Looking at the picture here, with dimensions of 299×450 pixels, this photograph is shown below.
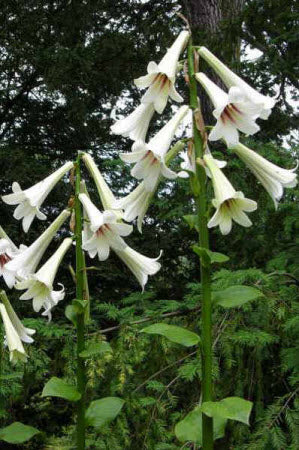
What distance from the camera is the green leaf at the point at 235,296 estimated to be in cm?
170

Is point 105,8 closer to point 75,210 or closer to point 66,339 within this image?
point 66,339

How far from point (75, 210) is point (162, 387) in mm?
1312

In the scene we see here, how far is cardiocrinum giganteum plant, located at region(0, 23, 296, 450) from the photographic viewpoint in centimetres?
170

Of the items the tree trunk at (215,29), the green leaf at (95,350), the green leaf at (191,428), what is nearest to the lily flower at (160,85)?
the green leaf at (95,350)

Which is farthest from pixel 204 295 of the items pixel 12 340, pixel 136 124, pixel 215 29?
pixel 215 29

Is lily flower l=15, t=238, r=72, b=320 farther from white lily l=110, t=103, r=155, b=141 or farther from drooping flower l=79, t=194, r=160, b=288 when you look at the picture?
white lily l=110, t=103, r=155, b=141

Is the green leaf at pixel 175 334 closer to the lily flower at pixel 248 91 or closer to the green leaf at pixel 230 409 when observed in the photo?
the green leaf at pixel 230 409

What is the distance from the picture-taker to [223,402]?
5.31 feet

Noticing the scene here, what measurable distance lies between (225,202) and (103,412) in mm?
859

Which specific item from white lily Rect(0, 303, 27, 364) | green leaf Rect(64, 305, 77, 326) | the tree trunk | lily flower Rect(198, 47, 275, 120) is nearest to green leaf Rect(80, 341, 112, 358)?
green leaf Rect(64, 305, 77, 326)

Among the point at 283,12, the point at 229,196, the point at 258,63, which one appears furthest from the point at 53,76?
the point at 229,196

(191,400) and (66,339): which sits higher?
(66,339)

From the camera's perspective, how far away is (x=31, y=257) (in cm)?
220

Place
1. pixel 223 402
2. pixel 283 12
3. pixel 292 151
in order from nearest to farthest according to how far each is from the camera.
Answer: pixel 223 402
pixel 292 151
pixel 283 12
